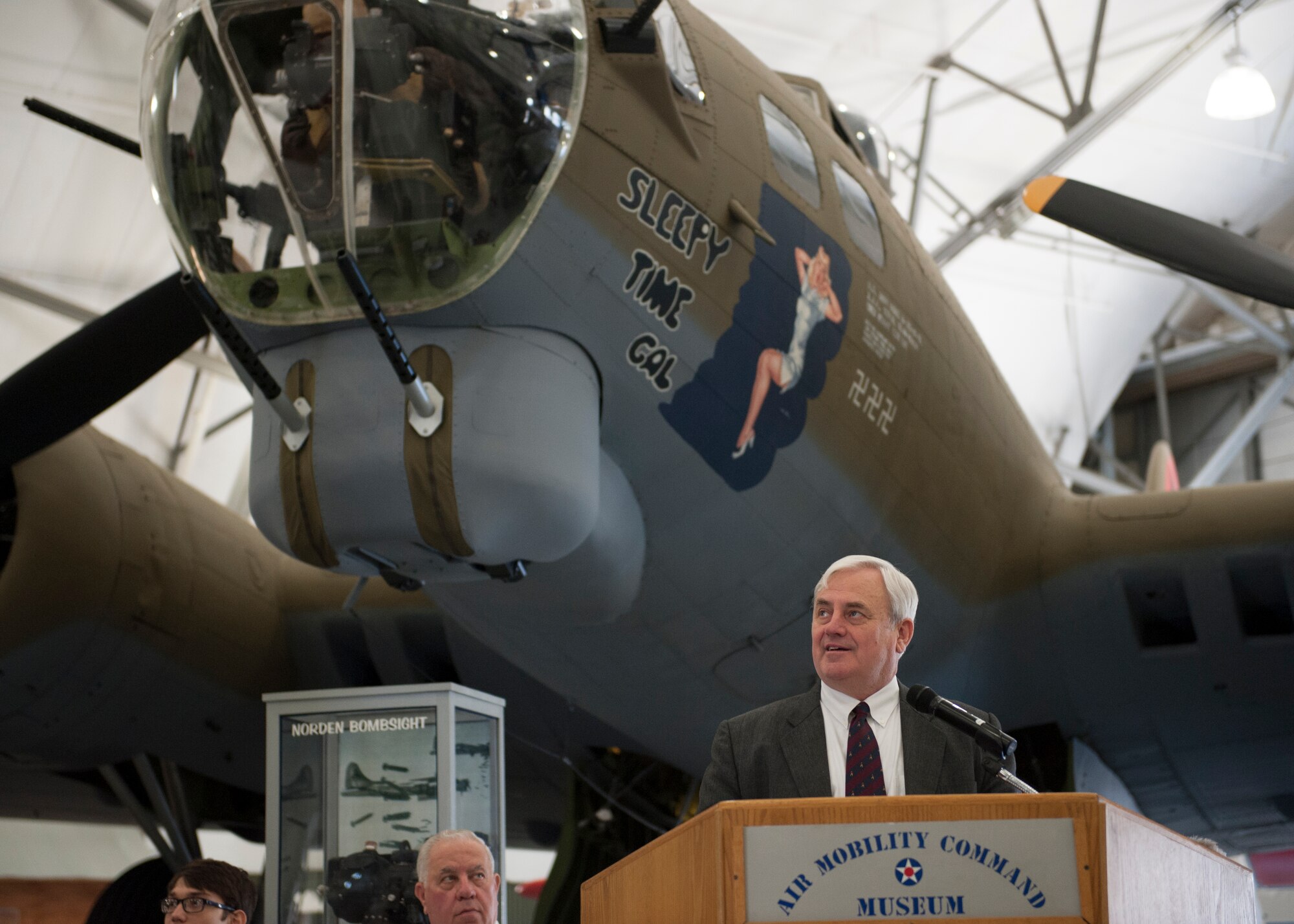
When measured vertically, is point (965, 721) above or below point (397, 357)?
below

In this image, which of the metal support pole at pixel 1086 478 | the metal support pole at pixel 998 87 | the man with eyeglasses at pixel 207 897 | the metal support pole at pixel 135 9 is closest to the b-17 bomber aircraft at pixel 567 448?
the man with eyeglasses at pixel 207 897

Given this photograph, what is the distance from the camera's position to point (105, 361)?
6.65 meters

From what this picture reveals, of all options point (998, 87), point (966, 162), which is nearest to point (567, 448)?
point (998, 87)

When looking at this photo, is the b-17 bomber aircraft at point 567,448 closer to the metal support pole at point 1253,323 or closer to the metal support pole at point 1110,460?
the metal support pole at point 1253,323

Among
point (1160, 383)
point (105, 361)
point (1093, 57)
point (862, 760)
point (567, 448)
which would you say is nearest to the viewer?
point (862, 760)

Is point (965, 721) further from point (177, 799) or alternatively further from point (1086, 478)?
point (1086, 478)

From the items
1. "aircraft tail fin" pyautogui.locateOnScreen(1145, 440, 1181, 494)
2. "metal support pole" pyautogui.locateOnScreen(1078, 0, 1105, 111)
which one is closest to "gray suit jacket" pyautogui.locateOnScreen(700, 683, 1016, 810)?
"aircraft tail fin" pyautogui.locateOnScreen(1145, 440, 1181, 494)

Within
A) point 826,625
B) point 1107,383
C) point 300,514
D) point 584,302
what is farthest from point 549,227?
point 1107,383

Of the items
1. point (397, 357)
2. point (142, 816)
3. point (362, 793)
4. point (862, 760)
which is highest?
point (397, 357)

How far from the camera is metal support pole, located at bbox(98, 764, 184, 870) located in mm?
9227

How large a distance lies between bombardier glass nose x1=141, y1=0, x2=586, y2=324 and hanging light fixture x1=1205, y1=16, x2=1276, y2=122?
12.0 metres

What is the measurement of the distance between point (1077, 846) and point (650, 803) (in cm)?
666

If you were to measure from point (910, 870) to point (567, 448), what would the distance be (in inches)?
117

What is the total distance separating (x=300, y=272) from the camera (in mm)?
4512
